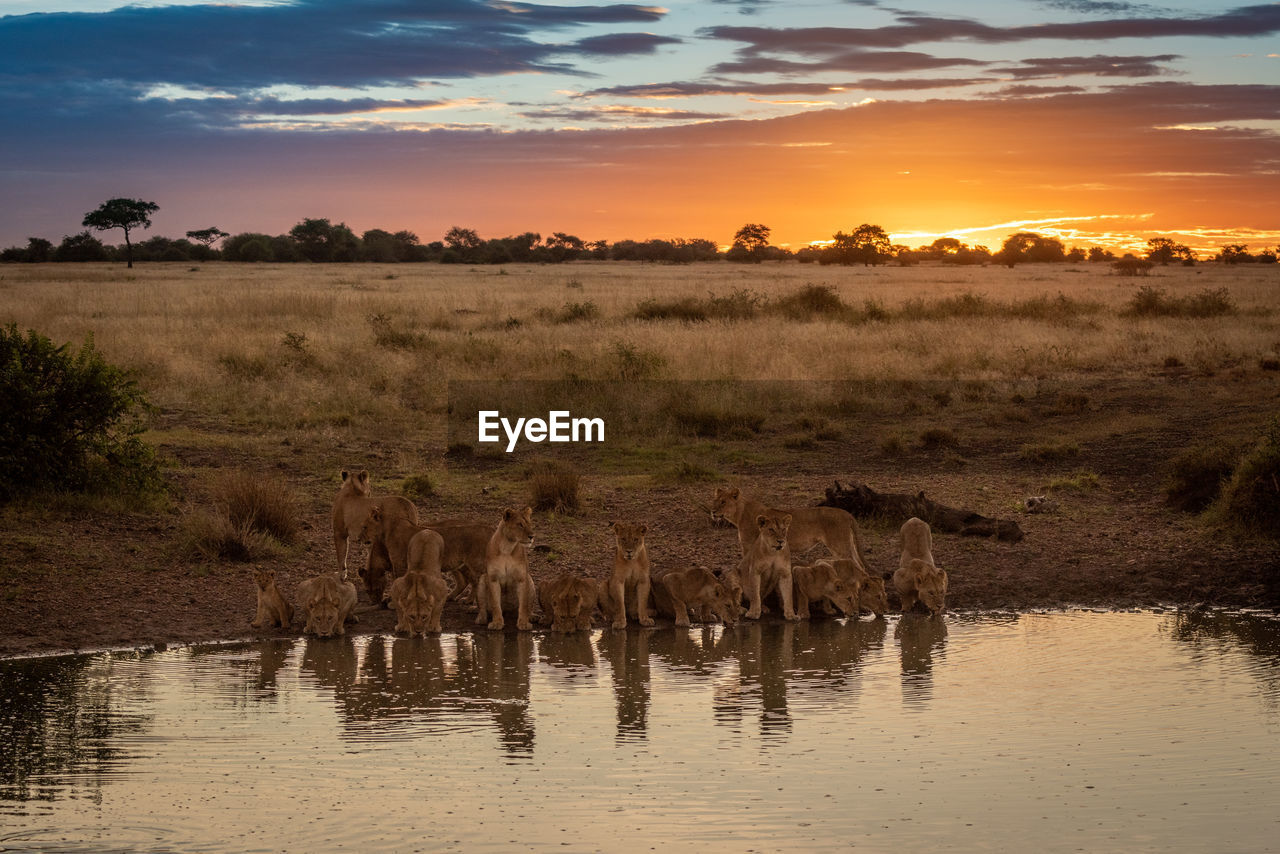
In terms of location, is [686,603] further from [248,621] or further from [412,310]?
[412,310]

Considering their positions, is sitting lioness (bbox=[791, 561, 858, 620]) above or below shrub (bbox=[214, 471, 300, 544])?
below

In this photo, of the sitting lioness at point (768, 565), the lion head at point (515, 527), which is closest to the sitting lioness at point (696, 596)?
the sitting lioness at point (768, 565)

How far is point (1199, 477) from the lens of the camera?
14.9 m

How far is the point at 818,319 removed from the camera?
36.0 meters

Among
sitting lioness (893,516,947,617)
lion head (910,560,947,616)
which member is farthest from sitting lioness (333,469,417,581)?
lion head (910,560,947,616)

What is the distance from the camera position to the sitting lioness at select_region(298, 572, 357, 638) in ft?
33.0

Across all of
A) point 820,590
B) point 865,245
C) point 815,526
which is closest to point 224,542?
point 815,526

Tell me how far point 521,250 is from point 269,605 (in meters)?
99.1

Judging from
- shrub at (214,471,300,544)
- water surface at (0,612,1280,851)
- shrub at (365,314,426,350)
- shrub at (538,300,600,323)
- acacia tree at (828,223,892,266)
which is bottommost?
water surface at (0,612,1280,851)

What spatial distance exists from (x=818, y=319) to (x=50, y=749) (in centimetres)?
3010

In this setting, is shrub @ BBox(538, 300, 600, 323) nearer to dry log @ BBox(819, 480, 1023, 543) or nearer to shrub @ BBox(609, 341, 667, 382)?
shrub @ BBox(609, 341, 667, 382)

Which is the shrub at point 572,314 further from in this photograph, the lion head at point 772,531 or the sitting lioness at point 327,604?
the sitting lioness at point 327,604

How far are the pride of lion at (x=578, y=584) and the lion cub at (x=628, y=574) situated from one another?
1 centimetres

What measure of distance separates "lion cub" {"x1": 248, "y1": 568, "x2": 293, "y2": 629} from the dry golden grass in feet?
32.7
